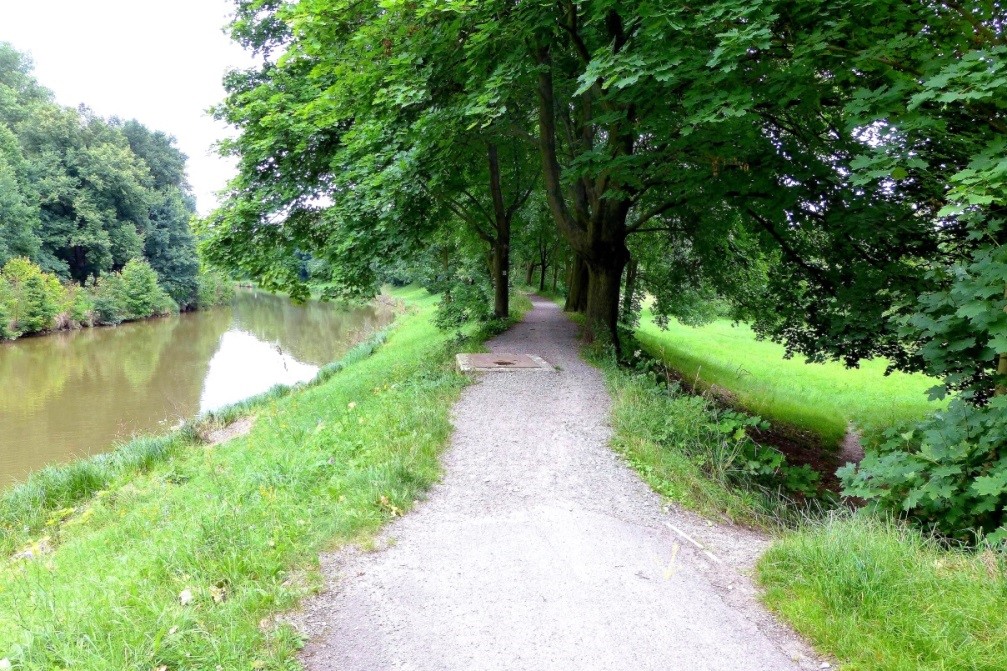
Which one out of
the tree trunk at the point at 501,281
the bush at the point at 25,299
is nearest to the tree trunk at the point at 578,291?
the tree trunk at the point at 501,281

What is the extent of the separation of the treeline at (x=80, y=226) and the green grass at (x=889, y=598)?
35214 mm

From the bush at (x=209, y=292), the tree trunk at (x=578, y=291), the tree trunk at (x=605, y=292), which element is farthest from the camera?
the bush at (x=209, y=292)

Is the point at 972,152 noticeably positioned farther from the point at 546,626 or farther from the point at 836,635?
the point at 546,626

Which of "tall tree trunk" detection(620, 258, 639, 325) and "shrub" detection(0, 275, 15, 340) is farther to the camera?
"shrub" detection(0, 275, 15, 340)

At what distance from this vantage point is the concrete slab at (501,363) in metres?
9.08

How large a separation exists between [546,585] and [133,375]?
23.2 meters

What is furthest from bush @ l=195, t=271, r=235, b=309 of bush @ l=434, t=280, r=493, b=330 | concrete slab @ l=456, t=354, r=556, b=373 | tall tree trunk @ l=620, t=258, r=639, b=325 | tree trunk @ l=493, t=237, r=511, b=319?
concrete slab @ l=456, t=354, r=556, b=373

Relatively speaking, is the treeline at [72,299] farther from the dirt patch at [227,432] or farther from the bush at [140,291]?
the dirt patch at [227,432]

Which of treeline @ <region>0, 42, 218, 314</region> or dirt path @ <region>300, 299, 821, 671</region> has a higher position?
treeline @ <region>0, 42, 218, 314</region>

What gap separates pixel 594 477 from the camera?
209 inches

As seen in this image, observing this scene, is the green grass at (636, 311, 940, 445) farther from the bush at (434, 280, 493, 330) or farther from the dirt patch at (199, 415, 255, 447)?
the dirt patch at (199, 415, 255, 447)

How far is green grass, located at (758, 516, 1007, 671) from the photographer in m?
2.61

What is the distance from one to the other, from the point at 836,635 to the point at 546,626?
1469mm

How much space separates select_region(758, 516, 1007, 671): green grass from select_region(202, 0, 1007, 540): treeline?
77 centimetres
